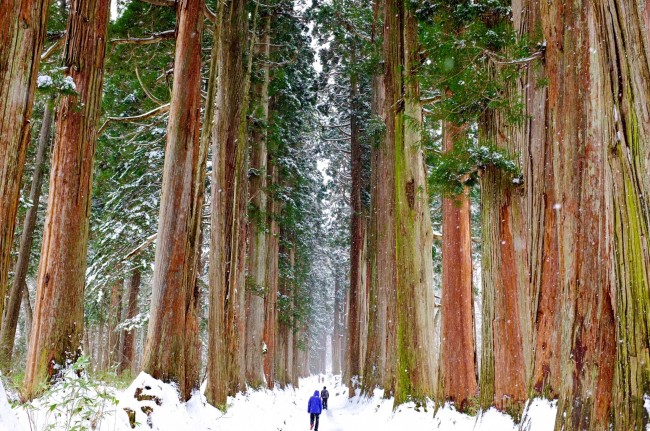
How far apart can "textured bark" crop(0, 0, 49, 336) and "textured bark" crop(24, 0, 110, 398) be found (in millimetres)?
2516

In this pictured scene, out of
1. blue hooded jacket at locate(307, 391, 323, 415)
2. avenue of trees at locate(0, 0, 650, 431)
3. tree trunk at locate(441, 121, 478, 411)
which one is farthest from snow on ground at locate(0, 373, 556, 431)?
blue hooded jacket at locate(307, 391, 323, 415)

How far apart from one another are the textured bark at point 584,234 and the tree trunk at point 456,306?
5335 millimetres

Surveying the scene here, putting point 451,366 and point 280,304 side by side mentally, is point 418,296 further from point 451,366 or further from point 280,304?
point 280,304

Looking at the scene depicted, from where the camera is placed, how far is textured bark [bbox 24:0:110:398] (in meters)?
5.17

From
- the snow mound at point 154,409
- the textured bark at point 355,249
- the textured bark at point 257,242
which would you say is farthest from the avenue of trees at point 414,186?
the textured bark at point 355,249

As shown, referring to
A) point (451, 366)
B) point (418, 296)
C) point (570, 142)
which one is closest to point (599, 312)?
point (570, 142)

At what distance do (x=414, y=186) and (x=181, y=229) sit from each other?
4.35m

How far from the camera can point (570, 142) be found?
340cm

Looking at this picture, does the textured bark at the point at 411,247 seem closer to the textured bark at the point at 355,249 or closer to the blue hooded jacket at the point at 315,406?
the blue hooded jacket at the point at 315,406

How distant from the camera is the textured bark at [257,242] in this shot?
1505cm

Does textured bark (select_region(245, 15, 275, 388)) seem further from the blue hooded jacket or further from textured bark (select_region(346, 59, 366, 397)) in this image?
textured bark (select_region(346, 59, 366, 397))

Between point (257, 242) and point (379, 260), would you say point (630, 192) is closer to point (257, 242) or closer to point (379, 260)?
point (379, 260)

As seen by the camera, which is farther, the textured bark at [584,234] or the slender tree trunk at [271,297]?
the slender tree trunk at [271,297]

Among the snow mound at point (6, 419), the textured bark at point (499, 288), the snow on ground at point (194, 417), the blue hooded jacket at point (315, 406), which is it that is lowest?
the blue hooded jacket at point (315, 406)
